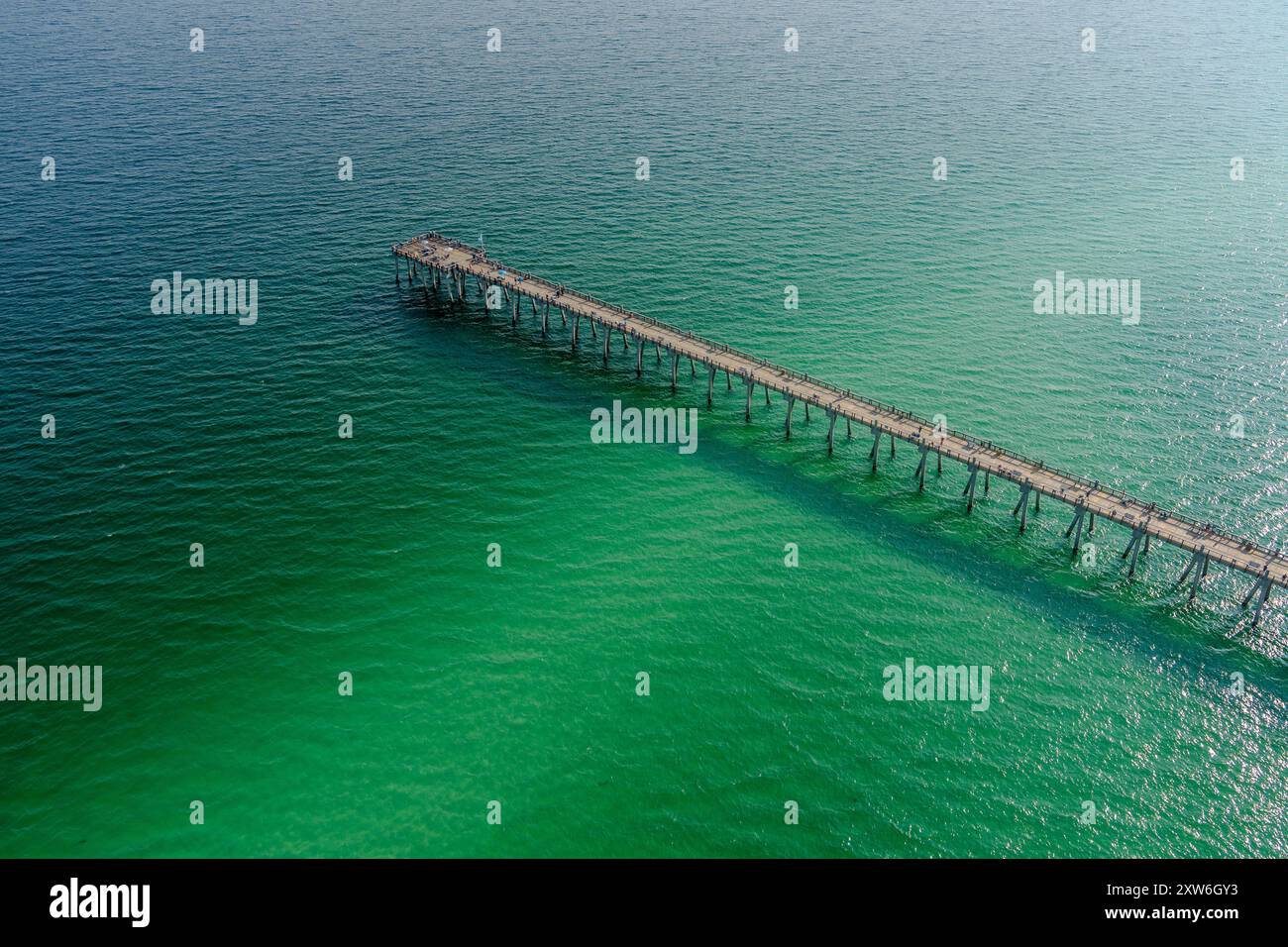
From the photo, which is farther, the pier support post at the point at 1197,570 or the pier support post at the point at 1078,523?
the pier support post at the point at 1078,523

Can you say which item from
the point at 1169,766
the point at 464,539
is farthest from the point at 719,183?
the point at 1169,766

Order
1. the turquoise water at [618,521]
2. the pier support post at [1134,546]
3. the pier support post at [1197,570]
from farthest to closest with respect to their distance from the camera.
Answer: the pier support post at [1134,546] → the pier support post at [1197,570] → the turquoise water at [618,521]

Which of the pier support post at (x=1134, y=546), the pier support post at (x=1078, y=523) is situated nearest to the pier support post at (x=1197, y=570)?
the pier support post at (x=1134, y=546)

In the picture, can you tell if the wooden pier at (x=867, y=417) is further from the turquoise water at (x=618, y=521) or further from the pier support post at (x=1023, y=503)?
the turquoise water at (x=618, y=521)

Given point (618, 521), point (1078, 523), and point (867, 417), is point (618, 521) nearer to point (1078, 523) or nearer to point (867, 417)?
point (867, 417)

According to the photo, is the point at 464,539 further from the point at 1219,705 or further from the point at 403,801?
the point at 1219,705
